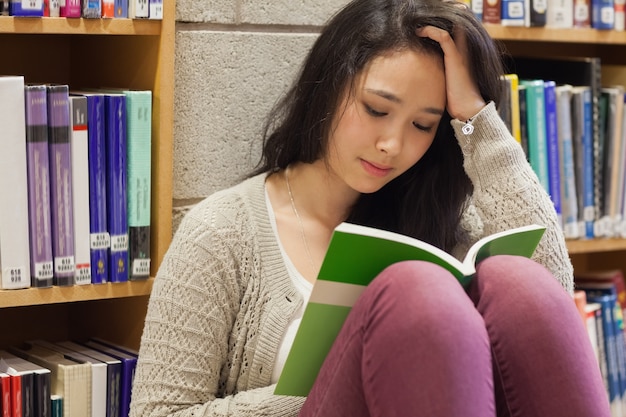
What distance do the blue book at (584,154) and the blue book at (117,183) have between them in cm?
90

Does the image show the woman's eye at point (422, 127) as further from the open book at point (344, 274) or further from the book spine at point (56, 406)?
the book spine at point (56, 406)

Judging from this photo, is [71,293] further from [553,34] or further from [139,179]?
[553,34]

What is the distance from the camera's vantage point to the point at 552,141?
5.79ft

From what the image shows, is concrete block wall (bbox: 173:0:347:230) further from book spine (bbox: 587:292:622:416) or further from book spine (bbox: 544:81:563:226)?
book spine (bbox: 587:292:622:416)

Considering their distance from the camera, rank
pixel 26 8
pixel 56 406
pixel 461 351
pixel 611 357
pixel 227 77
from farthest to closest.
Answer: pixel 611 357, pixel 227 77, pixel 56 406, pixel 26 8, pixel 461 351

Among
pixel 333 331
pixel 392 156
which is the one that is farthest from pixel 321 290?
pixel 392 156

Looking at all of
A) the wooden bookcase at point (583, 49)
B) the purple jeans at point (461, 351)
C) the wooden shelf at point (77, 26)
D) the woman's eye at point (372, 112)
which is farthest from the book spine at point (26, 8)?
the wooden bookcase at point (583, 49)

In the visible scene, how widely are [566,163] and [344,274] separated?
82cm

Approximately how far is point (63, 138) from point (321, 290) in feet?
1.47

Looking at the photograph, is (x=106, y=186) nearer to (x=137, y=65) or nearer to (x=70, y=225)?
(x=70, y=225)

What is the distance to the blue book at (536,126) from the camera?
173 centimetres

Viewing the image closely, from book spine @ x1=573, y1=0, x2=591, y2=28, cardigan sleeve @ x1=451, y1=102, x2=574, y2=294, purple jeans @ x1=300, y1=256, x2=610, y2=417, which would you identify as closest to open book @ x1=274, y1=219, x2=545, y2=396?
purple jeans @ x1=300, y1=256, x2=610, y2=417

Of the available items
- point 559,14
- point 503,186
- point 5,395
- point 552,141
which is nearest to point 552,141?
point 552,141

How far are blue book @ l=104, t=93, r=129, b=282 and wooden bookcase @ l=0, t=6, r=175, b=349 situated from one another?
36 mm
